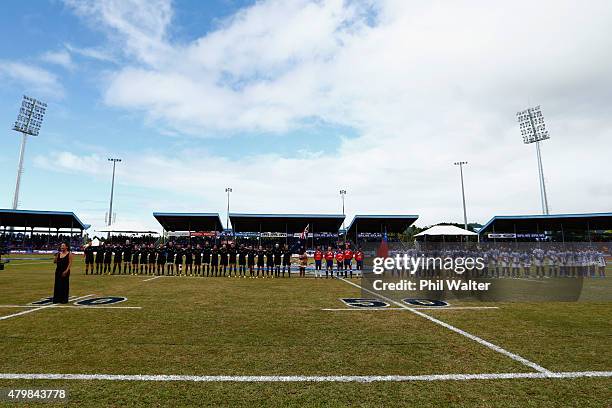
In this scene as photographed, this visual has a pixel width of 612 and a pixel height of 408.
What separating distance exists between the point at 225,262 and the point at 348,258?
7.07 meters

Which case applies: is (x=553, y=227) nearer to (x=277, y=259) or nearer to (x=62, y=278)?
(x=277, y=259)

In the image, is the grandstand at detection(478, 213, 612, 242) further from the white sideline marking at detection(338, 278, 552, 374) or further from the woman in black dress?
the woman in black dress

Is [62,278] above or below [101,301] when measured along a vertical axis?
above

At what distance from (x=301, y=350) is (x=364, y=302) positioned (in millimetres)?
5576

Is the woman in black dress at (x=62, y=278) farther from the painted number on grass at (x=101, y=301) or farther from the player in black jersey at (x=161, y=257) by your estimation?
the player in black jersey at (x=161, y=257)

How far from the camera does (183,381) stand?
4461mm

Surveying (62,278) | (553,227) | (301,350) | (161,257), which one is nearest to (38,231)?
(161,257)

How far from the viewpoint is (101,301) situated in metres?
10.5

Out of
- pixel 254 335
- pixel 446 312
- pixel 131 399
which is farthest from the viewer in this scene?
pixel 446 312

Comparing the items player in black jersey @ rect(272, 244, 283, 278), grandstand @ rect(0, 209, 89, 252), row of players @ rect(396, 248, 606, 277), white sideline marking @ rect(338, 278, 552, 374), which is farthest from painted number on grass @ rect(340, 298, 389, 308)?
grandstand @ rect(0, 209, 89, 252)

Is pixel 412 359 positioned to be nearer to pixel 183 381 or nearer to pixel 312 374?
pixel 312 374

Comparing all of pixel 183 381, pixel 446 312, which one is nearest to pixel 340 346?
pixel 183 381

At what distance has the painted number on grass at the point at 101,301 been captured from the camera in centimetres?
1015

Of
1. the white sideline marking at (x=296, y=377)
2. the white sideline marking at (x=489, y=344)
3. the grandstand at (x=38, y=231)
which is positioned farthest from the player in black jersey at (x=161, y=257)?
the grandstand at (x=38, y=231)
